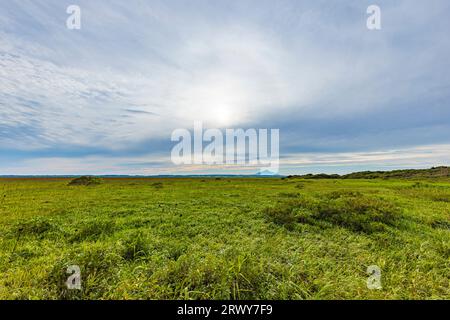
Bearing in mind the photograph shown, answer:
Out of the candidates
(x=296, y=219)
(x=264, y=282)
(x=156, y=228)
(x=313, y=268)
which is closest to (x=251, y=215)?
(x=296, y=219)

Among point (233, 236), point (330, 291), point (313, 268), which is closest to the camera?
point (330, 291)

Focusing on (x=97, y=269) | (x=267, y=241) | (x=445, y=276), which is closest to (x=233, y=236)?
(x=267, y=241)

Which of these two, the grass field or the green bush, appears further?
the green bush

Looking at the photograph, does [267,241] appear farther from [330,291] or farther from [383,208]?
[383,208]

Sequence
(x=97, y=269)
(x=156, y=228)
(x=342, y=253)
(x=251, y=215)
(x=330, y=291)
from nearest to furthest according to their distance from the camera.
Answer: (x=330, y=291), (x=97, y=269), (x=342, y=253), (x=156, y=228), (x=251, y=215)

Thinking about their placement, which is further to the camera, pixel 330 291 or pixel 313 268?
pixel 313 268

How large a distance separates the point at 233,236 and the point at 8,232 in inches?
310

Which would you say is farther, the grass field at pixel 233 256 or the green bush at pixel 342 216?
the green bush at pixel 342 216

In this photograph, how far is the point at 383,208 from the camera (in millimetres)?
9781

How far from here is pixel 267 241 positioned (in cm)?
622

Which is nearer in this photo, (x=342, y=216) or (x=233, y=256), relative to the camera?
(x=233, y=256)
